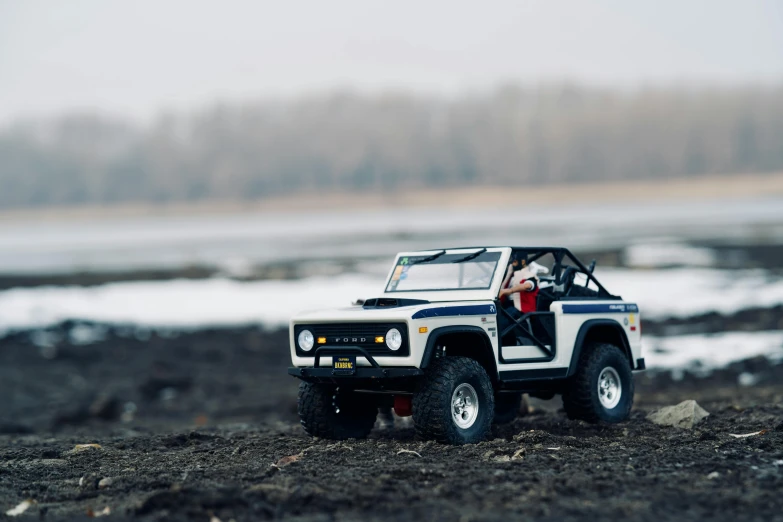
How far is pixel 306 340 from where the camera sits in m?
11.1

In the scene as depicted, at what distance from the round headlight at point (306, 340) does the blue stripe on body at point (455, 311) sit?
1.35 metres

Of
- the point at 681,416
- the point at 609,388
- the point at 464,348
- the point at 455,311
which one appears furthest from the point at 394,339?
the point at 681,416

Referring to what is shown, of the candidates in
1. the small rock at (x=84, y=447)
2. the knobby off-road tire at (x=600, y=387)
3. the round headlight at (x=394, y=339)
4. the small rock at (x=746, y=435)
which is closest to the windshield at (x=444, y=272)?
the knobby off-road tire at (x=600, y=387)

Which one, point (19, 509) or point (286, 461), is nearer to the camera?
point (19, 509)

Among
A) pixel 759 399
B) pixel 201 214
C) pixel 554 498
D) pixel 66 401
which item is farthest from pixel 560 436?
pixel 201 214

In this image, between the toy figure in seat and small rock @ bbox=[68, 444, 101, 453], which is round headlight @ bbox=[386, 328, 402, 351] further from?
small rock @ bbox=[68, 444, 101, 453]

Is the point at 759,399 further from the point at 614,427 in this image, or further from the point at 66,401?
the point at 66,401

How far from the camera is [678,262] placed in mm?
38125

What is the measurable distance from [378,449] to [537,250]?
3253mm

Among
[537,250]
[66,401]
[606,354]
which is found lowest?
[66,401]

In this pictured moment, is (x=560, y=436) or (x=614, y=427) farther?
(x=614, y=427)

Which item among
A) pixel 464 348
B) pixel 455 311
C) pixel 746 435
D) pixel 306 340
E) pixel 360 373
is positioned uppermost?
pixel 455 311

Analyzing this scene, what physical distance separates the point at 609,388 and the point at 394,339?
3650 millimetres

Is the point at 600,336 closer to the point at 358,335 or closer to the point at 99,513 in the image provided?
the point at 358,335
